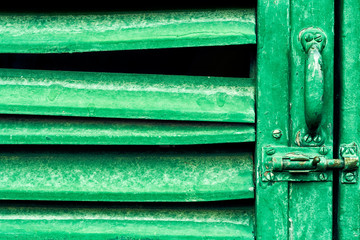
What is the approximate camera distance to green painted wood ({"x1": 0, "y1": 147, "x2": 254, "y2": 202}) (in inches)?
29.3

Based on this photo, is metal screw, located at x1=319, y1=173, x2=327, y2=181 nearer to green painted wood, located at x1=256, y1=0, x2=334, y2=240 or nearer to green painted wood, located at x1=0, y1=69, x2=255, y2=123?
green painted wood, located at x1=256, y1=0, x2=334, y2=240

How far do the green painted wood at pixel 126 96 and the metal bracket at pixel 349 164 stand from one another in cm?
20

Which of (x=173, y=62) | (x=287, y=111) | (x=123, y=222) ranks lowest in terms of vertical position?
(x=123, y=222)

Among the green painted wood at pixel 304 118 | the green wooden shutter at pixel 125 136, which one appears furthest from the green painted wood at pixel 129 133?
the green painted wood at pixel 304 118

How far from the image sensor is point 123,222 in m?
0.76

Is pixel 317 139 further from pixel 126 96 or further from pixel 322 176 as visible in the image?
pixel 126 96

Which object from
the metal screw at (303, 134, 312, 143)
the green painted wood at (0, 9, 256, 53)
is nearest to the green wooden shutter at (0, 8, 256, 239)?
the green painted wood at (0, 9, 256, 53)

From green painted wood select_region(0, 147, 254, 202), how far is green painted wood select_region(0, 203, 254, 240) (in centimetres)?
4

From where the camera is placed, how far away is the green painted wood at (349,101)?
71 cm

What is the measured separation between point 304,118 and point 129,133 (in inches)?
13.8

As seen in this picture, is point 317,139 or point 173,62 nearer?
point 317,139


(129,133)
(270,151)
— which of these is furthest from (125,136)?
(270,151)

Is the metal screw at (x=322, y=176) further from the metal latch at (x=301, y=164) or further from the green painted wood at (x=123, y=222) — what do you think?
A: the green painted wood at (x=123, y=222)

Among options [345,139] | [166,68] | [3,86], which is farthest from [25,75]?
[345,139]
